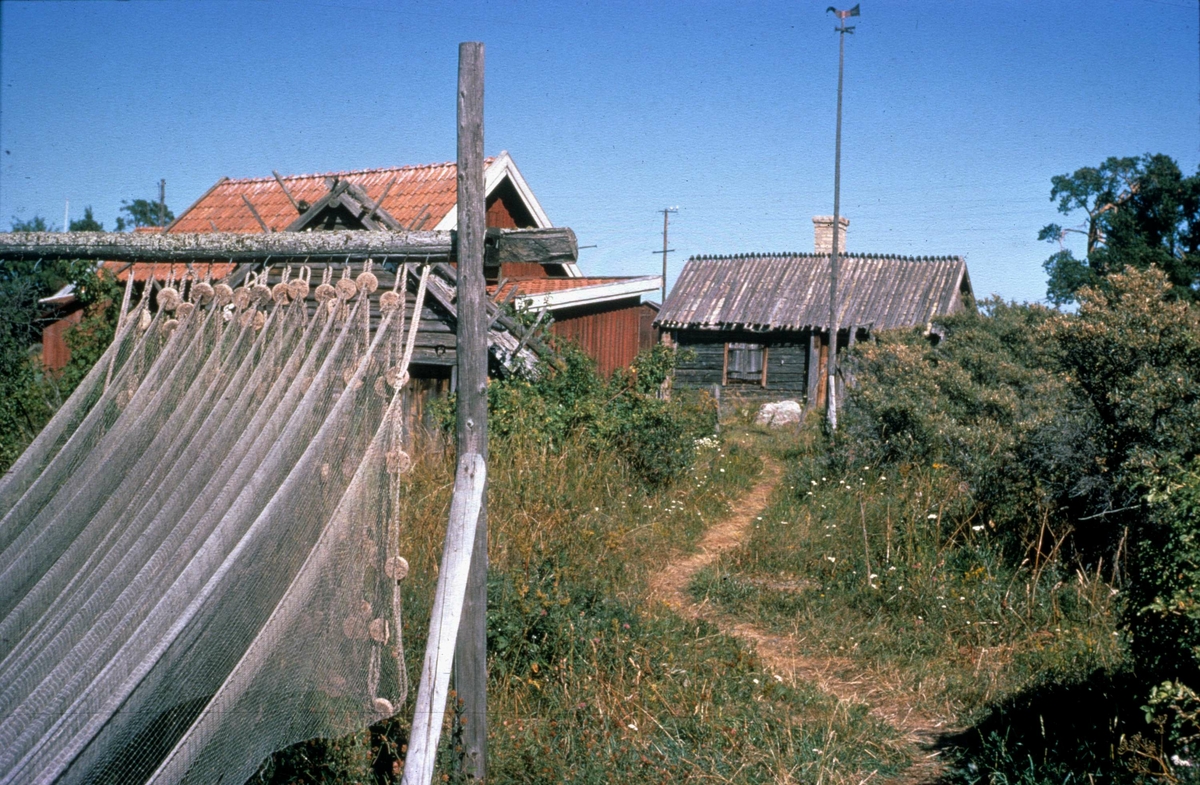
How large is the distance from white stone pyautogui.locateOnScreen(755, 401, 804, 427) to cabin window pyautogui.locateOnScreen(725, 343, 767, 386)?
59.3 inches

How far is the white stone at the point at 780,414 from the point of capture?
1680cm

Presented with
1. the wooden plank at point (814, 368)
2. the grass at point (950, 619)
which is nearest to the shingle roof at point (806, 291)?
the wooden plank at point (814, 368)

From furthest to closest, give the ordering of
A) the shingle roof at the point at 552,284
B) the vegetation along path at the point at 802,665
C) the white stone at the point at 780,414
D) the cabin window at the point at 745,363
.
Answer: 1. the cabin window at the point at 745,363
2. the white stone at the point at 780,414
3. the shingle roof at the point at 552,284
4. the vegetation along path at the point at 802,665

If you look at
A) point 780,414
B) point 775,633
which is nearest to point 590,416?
point 775,633

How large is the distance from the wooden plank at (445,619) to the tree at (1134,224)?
25.1 meters

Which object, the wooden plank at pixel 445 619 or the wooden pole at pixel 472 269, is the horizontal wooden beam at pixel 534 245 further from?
the wooden plank at pixel 445 619

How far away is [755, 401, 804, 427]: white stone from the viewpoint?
16.8m

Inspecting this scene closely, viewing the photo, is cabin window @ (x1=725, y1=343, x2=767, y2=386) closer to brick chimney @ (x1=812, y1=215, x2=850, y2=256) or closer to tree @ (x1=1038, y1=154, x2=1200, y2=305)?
brick chimney @ (x1=812, y1=215, x2=850, y2=256)

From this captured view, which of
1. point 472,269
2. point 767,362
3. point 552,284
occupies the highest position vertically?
→ point 552,284

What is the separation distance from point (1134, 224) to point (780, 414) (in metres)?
16.1

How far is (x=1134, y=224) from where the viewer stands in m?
25.9

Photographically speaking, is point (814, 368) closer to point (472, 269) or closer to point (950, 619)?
point (950, 619)

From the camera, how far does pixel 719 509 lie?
326 inches

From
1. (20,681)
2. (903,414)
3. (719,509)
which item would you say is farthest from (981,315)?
(20,681)
